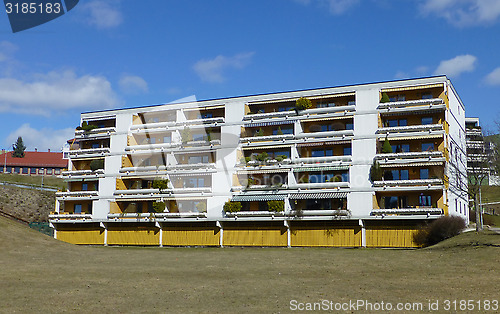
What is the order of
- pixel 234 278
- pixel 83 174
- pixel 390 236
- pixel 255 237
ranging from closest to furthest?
pixel 234 278 < pixel 390 236 < pixel 255 237 < pixel 83 174

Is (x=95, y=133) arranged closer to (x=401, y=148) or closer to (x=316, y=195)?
(x=316, y=195)

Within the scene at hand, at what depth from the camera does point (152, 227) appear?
63406 millimetres

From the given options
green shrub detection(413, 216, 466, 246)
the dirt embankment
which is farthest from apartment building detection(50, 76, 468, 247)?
the dirt embankment

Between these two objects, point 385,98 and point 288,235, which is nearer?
point 385,98

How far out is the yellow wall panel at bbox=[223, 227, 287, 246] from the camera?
2259 inches

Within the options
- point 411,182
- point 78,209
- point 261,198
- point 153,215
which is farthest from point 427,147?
point 78,209

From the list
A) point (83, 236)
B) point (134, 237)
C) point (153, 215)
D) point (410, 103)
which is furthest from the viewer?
point (83, 236)

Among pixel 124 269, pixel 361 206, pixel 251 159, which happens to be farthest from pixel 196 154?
pixel 124 269

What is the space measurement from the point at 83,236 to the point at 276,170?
26.4 metres

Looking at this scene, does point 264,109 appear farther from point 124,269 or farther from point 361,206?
point 124,269

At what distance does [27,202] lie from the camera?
9075 centimetres

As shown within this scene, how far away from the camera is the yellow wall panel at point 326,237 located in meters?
54.6

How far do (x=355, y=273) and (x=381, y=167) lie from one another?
24641 mm

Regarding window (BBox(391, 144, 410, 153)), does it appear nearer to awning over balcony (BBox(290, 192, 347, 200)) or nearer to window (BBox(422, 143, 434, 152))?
window (BBox(422, 143, 434, 152))
